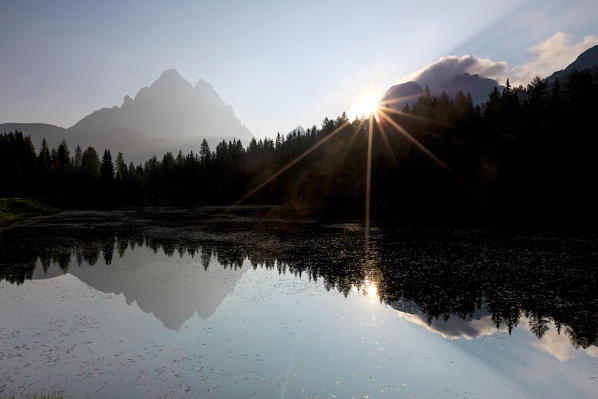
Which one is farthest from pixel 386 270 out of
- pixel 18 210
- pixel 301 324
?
pixel 18 210

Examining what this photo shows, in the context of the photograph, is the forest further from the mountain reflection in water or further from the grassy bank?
the mountain reflection in water

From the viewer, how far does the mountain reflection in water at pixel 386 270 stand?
60.5 feet

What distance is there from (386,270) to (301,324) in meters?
12.9

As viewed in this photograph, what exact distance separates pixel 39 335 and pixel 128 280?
394 inches

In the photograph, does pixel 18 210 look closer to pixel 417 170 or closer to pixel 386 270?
pixel 386 270

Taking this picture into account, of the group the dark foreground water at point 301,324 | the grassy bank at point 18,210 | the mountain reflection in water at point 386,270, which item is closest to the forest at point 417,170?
the grassy bank at point 18,210

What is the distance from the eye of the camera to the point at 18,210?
81312 millimetres

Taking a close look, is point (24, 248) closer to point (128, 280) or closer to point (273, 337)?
point (128, 280)

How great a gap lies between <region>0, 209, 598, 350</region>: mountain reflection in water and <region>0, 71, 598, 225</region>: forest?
132ft

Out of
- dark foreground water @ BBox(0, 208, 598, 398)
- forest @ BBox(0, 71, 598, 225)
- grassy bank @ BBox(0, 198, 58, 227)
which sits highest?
forest @ BBox(0, 71, 598, 225)

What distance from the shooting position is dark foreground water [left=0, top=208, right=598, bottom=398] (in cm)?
1187

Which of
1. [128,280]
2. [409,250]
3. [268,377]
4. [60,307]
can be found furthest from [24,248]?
[409,250]

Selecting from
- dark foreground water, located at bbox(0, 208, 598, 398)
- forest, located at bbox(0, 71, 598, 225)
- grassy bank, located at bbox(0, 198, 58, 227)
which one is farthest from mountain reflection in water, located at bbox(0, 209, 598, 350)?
forest, located at bbox(0, 71, 598, 225)

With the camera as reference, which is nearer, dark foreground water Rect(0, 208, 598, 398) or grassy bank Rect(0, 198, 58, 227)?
dark foreground water Rect(0, 208, 598, 398)
